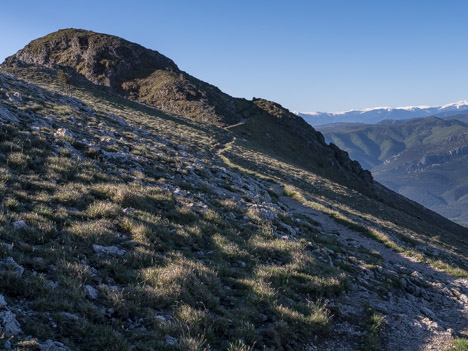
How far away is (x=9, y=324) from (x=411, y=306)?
9.87 m

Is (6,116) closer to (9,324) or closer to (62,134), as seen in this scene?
(62,134)

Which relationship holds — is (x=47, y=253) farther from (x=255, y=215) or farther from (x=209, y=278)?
(x=255, y=215)

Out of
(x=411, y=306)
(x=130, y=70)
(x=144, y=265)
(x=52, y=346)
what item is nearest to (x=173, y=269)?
(x=144, y=265)

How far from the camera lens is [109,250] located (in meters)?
7.02

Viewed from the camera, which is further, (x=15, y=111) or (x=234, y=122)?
(x=234, y=122)

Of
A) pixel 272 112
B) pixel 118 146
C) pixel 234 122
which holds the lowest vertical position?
pixel 118 146

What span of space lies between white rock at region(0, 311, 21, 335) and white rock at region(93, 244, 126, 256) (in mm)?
2489

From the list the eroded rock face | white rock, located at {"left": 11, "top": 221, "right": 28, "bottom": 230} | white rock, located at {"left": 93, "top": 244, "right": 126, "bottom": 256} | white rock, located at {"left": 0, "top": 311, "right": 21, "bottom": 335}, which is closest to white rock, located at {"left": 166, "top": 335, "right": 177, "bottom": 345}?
white rock, located at {"left": 0, "top": 311, "right": 21, "bottom": 335}

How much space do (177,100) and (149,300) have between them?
232 ft

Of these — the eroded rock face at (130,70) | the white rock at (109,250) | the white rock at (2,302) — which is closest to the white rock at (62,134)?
the white rock at (109,250)

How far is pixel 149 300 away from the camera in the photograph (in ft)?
18.6

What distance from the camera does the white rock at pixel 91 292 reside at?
17.9 ft

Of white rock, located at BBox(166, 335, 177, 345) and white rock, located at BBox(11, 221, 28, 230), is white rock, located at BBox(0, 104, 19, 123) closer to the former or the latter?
white rock, located at BBox(11, 221, 28, 230)

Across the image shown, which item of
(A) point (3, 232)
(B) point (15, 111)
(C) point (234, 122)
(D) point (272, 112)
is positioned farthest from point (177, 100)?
(A) point (3, 232)
